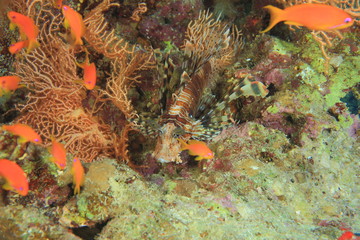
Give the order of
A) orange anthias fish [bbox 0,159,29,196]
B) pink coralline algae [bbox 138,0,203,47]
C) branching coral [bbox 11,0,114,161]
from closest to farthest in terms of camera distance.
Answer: orange anthias fish [bbox 0,159,29,196] → branching coral [bbox 11,0,114,161] → pink coralline algae [bbox 138,0,203,47]

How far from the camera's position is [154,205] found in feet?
7.40

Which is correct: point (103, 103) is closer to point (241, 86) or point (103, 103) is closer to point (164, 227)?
point (241, 86)

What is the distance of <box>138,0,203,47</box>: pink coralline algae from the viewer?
200 inches

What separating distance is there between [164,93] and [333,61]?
111 inches

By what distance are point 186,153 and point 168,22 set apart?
3.16 metres

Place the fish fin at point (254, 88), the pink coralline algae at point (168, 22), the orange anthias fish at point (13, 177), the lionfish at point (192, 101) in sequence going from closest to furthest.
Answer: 1. the orange anthias fish at point (13, 177)
2. the fish fin at point (254, 88)
3. the lionfish at point (192, 101)
4. the pink coralline algae at point (168, 22)

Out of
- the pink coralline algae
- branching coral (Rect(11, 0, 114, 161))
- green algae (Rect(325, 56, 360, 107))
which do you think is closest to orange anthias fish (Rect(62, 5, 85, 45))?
branching coral (Rect(11, 0, 114, 161))

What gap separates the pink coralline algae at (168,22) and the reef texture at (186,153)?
259mm

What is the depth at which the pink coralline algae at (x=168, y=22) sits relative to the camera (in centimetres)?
507

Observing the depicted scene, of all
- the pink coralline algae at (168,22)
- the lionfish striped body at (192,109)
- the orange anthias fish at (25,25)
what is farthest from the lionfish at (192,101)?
the orange anthias fish at (25,25)

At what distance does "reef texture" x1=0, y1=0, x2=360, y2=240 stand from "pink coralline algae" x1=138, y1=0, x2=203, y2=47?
0.85 ft

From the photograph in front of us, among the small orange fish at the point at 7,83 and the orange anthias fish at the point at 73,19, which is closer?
the orange anthias fish at the point at 73,19

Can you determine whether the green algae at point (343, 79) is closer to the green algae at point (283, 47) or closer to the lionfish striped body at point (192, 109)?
the green algae at point (283, 47)

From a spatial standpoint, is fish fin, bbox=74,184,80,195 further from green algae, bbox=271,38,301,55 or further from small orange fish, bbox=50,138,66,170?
green algae, bbox=271,38,301,55
